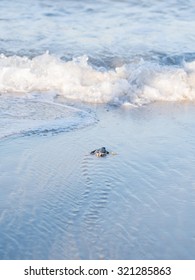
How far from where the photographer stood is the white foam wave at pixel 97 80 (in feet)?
26.8

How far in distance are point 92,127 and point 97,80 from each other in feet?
6.76

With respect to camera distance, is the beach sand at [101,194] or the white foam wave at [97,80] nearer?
the beach sand at [101,194]

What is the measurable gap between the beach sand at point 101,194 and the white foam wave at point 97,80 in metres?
1.27

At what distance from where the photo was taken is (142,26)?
37.7 feet

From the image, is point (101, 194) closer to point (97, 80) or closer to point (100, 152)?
point (100, 152)

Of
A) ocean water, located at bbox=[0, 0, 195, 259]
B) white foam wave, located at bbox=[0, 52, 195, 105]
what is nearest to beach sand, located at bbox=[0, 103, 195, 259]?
ocean water, located at bbox=[0, 0, 195, 259]

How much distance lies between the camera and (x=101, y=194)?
16.4 ft

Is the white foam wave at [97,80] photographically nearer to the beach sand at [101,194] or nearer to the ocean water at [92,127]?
the ocean water at [92,127]

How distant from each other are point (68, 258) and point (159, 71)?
5265 mm

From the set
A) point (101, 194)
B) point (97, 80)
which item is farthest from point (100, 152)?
point (97, 80)

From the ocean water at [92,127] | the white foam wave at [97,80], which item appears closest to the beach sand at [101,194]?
the ocean water at [92,127]


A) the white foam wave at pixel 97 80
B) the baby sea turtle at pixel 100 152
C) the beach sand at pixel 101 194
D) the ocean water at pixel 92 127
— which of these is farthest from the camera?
the white foam wave at pixel 97 80

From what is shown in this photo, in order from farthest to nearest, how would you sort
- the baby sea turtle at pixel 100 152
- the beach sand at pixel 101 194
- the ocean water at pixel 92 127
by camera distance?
the baby sea turtle at pixel 100 152 → the ocean water at pixel 92 127 → the beach sand at pixel 101 194
